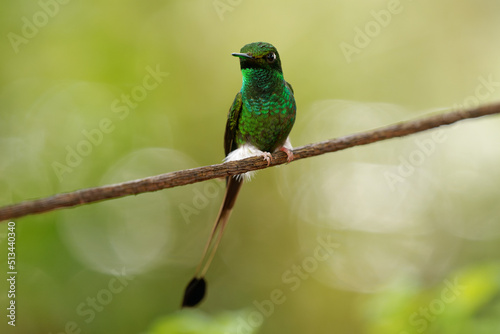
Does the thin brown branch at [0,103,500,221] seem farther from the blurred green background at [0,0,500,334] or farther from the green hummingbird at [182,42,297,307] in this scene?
the blurred green background at [0,0,500,334]

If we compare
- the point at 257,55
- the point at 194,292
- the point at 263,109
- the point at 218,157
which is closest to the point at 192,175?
the point at 257,55

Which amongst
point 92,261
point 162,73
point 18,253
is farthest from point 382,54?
point 18,253

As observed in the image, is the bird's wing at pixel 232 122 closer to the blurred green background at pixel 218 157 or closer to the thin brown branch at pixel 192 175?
the thin brown branch at pixel 192 175

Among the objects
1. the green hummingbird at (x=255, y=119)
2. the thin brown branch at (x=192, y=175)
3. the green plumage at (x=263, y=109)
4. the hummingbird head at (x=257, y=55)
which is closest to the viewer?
the thin brown branch at (x=192, y=175)

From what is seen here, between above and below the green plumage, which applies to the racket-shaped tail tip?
below

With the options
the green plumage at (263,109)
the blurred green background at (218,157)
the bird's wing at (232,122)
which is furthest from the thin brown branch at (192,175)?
the blurred green background at (218,157)

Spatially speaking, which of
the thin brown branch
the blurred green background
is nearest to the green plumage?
the thin brown branch
